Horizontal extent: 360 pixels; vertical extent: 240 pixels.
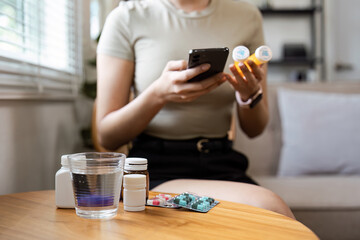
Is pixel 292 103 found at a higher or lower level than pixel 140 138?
higher

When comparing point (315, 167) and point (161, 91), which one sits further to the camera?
point (315, 167)

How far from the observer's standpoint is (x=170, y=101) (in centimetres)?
107

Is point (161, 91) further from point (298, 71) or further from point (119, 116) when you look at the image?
point (298, 71)

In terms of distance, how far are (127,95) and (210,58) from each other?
1.31ft

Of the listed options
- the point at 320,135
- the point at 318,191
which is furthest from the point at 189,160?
the point at 320,135

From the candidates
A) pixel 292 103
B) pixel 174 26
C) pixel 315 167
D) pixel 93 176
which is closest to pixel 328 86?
pixel 292 103

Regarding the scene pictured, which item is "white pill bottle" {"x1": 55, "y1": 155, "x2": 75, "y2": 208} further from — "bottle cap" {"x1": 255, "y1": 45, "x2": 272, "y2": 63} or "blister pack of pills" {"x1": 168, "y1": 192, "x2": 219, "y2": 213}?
"bottle cap" {"x1": 255, "y1": 45, "x2": 272, "y2": 63}

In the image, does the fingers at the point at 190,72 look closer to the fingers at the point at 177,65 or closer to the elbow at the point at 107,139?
the fingers at the point at 177,65

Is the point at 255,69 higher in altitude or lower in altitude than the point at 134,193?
higher

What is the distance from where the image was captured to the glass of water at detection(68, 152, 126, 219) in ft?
1.96

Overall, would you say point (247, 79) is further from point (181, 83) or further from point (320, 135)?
point (320, 135)

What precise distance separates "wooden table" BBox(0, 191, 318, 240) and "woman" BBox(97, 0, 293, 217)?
0.35m

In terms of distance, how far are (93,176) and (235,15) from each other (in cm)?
74

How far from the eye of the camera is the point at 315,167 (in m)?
1.66
